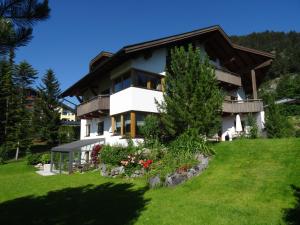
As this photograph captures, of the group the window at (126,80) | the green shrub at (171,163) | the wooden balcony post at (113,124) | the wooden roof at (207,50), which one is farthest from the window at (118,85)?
the green shrub at (171,163)

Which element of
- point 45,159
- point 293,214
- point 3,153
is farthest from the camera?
point 3,153

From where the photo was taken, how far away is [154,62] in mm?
22922

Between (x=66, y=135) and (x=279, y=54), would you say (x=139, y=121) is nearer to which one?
(x=66, y=135)

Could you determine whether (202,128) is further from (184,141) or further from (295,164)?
(295,164)

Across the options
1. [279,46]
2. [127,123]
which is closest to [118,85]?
[127,123]

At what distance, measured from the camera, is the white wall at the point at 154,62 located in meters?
21.7

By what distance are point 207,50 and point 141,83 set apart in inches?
390

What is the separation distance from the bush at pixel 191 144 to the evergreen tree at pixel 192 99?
1.33ft

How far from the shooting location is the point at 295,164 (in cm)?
1210

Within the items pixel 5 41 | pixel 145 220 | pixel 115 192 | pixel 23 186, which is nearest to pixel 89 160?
pixel 23 186

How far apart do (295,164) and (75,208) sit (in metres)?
9.66

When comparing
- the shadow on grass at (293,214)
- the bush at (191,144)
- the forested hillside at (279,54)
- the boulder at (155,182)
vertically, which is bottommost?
the shadow on grass at (293,214)

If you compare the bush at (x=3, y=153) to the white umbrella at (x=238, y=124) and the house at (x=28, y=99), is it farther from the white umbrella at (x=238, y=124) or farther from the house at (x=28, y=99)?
the white umbrella at (x=238, y=124)

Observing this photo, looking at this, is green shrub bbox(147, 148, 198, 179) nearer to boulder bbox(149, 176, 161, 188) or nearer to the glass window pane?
boulder bbox(149, 176, 161, 188)
